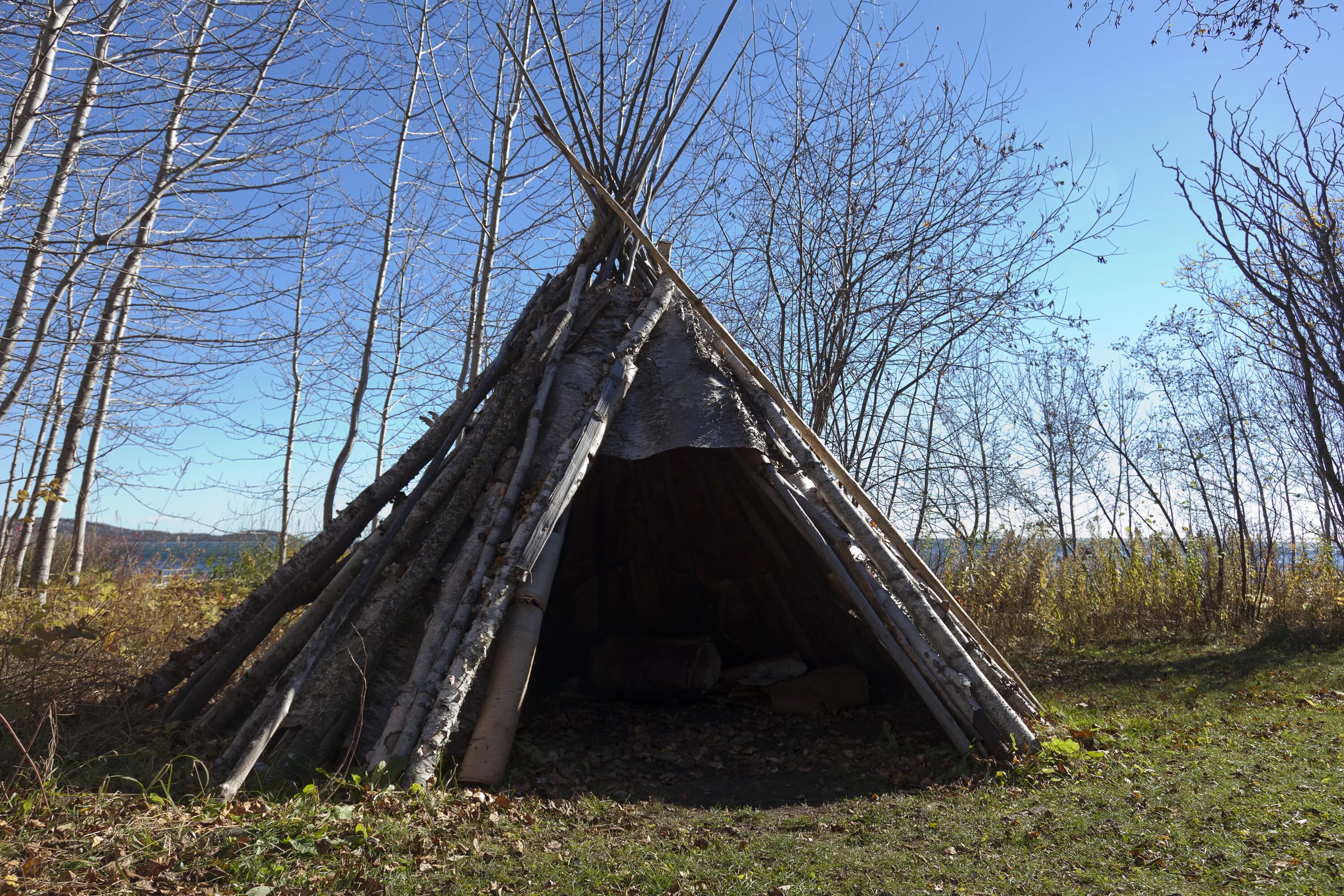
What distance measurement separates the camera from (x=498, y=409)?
16.9ft

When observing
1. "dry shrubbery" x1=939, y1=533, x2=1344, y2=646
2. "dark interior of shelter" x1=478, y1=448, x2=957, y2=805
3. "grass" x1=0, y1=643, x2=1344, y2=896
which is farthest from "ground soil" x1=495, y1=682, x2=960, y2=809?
"dry shrubbery" x1=939, y1=533, x2=1344, y2=646

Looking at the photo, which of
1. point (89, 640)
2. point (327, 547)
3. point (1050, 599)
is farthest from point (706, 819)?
point (1050, 599)

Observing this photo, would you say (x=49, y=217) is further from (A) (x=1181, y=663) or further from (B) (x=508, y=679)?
(A) (x=1181, y=663)

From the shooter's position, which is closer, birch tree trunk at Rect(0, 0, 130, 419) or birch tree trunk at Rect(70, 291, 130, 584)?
birch tree trunk at Rect(0, 0, 130, 419)

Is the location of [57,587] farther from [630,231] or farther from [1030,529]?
[1030,529]

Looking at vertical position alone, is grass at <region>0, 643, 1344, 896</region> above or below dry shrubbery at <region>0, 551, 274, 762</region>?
below

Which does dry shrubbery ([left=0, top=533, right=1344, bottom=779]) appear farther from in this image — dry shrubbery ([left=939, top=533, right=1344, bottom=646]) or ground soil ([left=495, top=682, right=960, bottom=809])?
ground soil ([left=495, top=682, right=960, bottom=809])

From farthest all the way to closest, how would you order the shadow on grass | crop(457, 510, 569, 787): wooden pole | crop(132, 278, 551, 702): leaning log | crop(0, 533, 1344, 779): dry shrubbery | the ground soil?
the shadow on grass, crop(0, 533, 1344, 779): dry shrubbery, crop(132, 278, 551, 702): leaning log, the ground soil, crop(457, 510, 569, 787): wooden pole

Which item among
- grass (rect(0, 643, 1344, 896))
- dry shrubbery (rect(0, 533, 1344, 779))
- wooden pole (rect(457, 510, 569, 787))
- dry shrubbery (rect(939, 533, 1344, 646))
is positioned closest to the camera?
grass (rect(0, 643, 1344, 896))

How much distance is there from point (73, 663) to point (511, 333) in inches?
134

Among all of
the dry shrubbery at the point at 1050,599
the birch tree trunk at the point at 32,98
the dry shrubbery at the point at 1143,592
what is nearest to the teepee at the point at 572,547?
the dry shrubbery at the point at 1050,599

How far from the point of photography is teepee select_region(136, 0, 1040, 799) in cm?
398

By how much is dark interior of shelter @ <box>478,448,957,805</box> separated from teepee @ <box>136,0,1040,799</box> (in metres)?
0.03

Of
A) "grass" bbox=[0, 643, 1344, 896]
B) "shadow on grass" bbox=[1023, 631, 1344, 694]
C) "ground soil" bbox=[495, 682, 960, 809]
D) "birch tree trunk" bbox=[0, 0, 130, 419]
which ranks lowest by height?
"ground soil" bbox=[495, 682, 960, 809]
